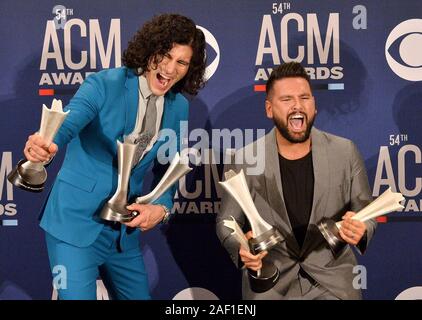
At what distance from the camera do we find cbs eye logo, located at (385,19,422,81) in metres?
2.88

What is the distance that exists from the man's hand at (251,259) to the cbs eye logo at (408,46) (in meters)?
1.09

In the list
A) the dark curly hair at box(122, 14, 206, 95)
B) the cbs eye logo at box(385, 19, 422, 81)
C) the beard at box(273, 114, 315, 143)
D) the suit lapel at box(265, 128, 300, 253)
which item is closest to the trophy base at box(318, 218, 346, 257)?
the suit lapel at box(265, 128, 300, 253)

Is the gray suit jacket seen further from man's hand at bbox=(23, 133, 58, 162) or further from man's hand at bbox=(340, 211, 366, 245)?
man's hand at bbox=(23, 133, 58, 162)

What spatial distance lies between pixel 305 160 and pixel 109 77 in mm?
778

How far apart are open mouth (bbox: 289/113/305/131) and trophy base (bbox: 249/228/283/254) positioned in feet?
1.31

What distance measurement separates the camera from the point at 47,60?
293cm

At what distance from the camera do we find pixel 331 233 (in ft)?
7.79

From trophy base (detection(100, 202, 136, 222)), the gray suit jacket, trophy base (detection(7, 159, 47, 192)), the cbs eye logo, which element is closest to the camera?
trophy base (detection(7, 159, 47, 192))

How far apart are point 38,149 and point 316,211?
102 cm

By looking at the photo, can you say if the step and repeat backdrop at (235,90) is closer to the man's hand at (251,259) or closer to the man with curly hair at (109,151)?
the man with curly hair at (109,151)

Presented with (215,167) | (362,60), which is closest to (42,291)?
(215,167)

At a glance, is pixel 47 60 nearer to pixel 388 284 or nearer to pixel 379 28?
pixel 379 28

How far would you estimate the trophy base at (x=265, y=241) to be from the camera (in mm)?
2328
